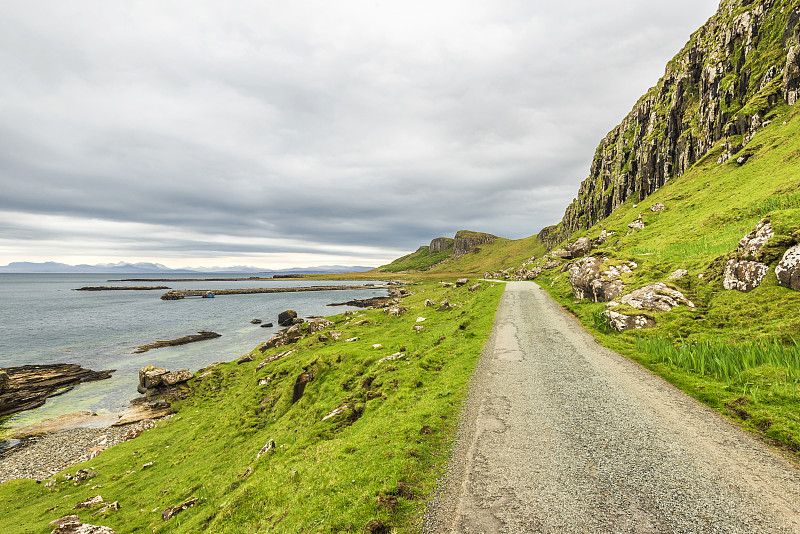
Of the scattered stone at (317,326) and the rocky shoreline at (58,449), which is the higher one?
the scattered stone at (317,326)

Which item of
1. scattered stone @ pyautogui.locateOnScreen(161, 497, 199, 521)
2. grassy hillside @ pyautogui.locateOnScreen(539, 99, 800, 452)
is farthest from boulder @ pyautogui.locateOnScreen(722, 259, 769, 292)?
scattered stone @ pyautogui.locateOnScreen(161, 497, 199, 521)

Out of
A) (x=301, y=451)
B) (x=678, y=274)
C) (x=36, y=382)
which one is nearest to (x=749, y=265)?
(x=678, y=274)

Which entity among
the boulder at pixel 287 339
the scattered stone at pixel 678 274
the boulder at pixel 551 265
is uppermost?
the boulder at pixel 551 265

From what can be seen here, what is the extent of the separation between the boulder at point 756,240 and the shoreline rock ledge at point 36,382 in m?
71.5

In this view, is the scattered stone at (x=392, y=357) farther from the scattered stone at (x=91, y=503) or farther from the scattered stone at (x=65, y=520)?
the scattered stone at (x=91, y=503)

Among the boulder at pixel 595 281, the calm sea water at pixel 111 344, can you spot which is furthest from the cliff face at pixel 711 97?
the calm sea water at pixel 111 344

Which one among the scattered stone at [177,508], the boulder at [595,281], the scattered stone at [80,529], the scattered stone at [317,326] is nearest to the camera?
the scattered stone at [80,529]

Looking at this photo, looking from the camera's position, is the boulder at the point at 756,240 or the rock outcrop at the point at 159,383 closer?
the boulder at the point at 756,240

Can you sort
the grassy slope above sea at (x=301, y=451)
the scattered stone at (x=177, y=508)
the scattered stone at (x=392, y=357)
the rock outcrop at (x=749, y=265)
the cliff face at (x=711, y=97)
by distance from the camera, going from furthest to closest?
the cliff face at (x=711, y=97), the scattered stone at (x=392, y=357), the rock outcrop at (x=749, y=265), the scattered stone at (x=177, y=508), the grassy slope above sea at (x=301, y=451)

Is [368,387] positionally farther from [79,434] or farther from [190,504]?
[79,434]

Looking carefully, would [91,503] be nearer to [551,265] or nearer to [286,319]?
[286,319]

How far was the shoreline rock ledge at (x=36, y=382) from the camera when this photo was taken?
3544 centimetres

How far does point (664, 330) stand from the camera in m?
18.9

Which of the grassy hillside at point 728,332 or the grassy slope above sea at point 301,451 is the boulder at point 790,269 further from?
the grassy slope above sea at point 301,451
